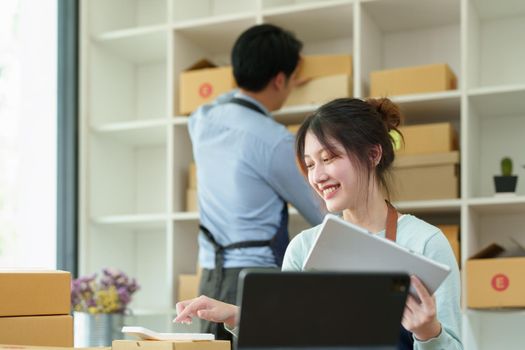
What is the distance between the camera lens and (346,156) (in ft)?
6.39

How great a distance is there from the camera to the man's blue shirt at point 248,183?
9.23 ft

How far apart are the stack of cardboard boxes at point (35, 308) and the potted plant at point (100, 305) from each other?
1.40 m

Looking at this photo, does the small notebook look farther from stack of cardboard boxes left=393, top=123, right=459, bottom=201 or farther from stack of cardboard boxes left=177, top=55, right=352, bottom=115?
stack of cardboard boxes left=177, top=55, right=352, bottom=115

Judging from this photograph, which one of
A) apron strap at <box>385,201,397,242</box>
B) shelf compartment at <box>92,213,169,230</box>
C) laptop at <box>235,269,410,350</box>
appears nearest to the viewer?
laptop at <box>235,269,410,350</box>

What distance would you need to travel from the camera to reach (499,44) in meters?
3.62

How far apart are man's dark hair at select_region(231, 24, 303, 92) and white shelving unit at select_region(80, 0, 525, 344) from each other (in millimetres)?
586

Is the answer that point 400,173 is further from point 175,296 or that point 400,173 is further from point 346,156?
point 346,156

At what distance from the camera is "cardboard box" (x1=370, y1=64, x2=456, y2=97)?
3393mm

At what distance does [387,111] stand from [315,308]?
95 centimetres

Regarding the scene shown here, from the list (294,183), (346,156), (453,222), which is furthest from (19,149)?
(346,156)

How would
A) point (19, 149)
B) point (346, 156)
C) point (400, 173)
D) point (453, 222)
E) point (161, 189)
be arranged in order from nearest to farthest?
point (346, 156) → point (400, 173) → point (453, 222) → point (19, 149) → point (161, 189)

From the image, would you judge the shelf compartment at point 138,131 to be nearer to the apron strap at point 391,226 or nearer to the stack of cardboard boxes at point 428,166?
the stack of cardboard boxes at point 428,166

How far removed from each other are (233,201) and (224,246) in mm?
148

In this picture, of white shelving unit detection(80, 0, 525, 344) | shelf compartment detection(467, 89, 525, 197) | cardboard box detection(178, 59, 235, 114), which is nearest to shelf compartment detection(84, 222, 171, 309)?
white shelving unit detection(80, 0, 525, 344)
